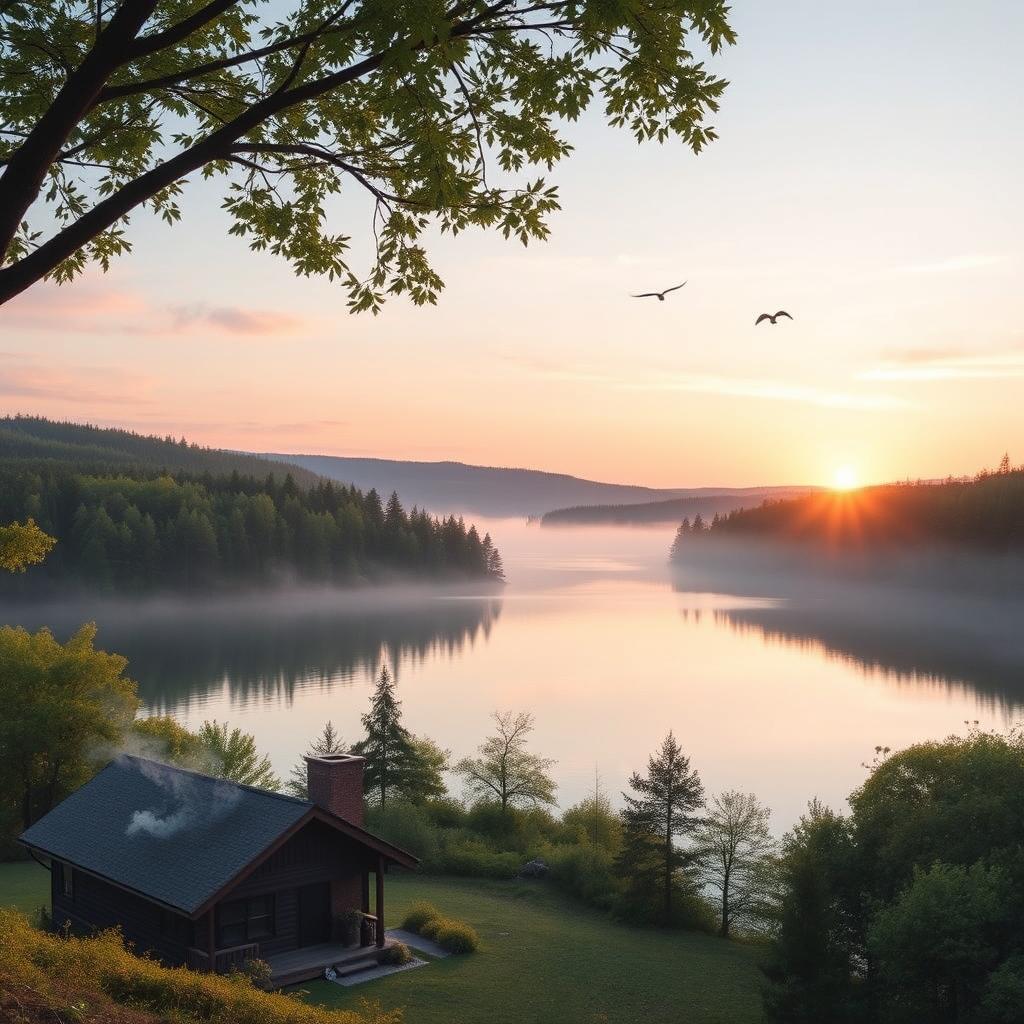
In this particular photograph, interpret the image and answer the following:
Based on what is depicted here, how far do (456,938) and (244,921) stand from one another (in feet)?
20.1

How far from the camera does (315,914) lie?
22.1 metres

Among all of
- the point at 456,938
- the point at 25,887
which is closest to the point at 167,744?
the point at 25,887

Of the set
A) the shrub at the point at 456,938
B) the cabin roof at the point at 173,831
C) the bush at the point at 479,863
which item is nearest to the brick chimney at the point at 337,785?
the cabin roof at the point at 173,831

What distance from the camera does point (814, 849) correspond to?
2741cm

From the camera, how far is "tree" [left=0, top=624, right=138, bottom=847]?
3478cm

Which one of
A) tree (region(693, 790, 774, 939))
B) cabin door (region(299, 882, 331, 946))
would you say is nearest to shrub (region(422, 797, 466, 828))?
tree (region(693, 790, 774, 939))

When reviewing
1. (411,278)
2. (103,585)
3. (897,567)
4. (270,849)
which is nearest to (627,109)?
(411,278)

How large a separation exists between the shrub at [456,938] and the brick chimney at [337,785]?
4.17 m

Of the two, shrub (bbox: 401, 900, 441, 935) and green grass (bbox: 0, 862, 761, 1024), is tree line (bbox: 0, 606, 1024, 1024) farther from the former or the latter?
shrub (bbox: 401, 900, 441, 935)

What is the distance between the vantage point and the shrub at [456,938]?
2488 cm

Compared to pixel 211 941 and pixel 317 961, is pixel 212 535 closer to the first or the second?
pixel 317 961

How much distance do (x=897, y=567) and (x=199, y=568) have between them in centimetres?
10934

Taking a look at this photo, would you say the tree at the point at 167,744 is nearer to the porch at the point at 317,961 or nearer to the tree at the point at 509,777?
the tree at the point at 509,777

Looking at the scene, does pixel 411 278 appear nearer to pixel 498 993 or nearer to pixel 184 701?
pixel 498 993
